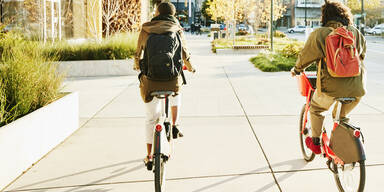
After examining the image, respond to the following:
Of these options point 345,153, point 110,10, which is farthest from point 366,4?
point 345,153

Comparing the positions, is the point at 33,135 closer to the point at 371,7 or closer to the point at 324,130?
the point at 324,130

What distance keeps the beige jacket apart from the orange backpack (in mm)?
143

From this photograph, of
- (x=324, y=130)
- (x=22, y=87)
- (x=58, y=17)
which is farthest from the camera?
(x=58, y=17)

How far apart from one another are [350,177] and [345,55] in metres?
1.09

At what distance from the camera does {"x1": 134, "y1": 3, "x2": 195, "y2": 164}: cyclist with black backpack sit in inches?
136

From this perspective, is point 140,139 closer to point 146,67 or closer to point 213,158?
point 213,158

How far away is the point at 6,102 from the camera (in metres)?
4.79

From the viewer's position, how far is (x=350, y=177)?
132 inches

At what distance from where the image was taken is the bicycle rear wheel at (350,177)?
3.07 meters

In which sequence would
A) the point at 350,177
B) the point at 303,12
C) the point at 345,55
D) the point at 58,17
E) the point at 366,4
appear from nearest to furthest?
1. the point at 345,55
2. the point at 350,177
3. the point at 58,17
4. the point at 366,4
5. the point at 303,12

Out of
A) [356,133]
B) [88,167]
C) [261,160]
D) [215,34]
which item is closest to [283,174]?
[261,160]

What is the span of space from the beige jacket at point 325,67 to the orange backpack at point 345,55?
14cm

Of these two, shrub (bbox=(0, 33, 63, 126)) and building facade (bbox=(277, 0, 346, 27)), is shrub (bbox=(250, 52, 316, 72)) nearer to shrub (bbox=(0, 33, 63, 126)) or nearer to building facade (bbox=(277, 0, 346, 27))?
shrub (bbox=(0, 33, 63, 126))

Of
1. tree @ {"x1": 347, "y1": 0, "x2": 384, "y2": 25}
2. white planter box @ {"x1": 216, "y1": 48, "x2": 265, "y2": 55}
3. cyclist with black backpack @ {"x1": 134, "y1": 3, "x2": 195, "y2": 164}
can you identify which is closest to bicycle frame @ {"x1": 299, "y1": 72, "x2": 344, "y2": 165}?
cyclist with black backpack @ {"x1": 134, "y1": 3, "x2": 195, "y2": 164}
